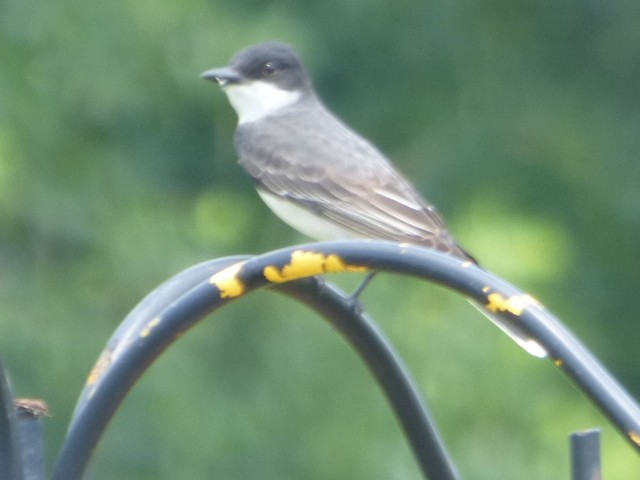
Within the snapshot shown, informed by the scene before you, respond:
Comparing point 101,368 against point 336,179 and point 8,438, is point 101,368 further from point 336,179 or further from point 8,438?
point 336,179

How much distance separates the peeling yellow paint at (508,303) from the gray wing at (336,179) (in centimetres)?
195

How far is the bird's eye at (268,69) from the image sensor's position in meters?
4.56

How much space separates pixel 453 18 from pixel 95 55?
181 cm

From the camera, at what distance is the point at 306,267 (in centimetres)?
194

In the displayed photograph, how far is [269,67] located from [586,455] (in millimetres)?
3026

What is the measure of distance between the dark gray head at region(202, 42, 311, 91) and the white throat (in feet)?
0.07

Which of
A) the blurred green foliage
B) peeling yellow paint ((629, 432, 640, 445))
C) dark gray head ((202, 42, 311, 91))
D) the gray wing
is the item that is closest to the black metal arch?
peeling yellow paint ((629, 432, 640, 445))

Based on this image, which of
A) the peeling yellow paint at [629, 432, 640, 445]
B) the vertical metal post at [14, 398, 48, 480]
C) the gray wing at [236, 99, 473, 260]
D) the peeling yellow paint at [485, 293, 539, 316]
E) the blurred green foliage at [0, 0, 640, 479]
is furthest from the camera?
the blurred green foliage at [0, 0, 640, 479]

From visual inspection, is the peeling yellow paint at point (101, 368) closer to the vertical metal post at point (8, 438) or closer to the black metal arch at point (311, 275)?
the black metal arch at point (311, 275)

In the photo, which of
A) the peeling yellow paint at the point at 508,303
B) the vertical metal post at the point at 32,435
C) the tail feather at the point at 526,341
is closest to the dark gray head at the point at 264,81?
the tail feather at the point at 526,341

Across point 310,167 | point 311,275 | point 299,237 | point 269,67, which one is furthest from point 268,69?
point 311,275

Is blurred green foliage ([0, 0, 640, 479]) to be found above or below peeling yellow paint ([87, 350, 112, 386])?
above

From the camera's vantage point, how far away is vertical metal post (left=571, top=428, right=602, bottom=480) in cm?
170

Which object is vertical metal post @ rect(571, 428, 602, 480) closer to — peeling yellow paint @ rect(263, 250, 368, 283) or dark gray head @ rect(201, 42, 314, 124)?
peeling yellow paint @ rect(263, 250, 368, 283)
